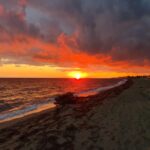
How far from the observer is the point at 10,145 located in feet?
28.6

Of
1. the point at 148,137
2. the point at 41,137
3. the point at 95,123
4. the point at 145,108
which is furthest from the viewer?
the point at 145,108

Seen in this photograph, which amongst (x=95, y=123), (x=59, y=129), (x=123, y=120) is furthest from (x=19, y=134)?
(x=123, y=120)

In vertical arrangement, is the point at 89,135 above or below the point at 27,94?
above

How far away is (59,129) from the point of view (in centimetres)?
1047

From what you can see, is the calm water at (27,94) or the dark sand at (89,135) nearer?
the dark sand at (89,135)

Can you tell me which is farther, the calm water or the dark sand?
the calm water

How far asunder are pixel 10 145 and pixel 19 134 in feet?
5.44

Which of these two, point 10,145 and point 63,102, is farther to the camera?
point 63,102

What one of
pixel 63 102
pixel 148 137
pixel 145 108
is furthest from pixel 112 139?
pixel 63 102

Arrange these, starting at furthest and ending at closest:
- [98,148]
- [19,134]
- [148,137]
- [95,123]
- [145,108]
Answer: [145,108], [95,123], [19,134], [148,137], [98,148]

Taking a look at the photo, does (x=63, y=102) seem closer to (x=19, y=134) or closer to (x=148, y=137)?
(x=19, y=134)

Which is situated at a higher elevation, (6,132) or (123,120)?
(123,120)

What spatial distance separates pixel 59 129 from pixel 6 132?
11.7 feet

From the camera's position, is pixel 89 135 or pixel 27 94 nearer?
pixel 89 135
